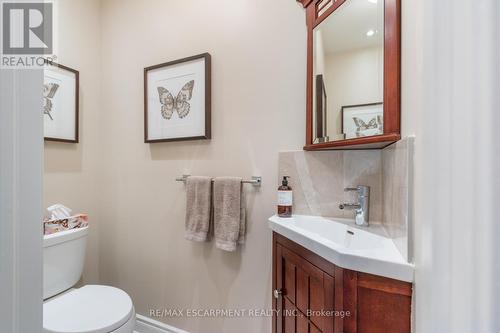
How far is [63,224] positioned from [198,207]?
772 mm

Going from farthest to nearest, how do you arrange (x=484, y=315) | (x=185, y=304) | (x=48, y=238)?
1. (x=185, y=304)
2. (x=48, y=238)
3. (x=484, y=315)

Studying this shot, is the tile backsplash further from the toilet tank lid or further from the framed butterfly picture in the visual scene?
the toilet tank lid

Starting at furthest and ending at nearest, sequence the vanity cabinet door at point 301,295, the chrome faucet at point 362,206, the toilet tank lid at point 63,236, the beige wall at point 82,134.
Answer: the beige wall at point 82,134, the toilet tank lid at point 63,236, the chrome faucet at point 362,206, the vanity cabinet door at point 301,295

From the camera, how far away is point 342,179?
117 centimetres

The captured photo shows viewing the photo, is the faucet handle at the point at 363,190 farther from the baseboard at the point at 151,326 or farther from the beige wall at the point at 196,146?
the baseboard at the point at 151,326

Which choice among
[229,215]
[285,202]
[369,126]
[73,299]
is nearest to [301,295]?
[285,202]

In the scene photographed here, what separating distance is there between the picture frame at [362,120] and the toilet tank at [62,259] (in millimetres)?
1540

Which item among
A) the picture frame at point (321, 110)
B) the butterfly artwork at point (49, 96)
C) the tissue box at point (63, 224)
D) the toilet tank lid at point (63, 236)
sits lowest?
the toilet tank lid at point (63, 236)

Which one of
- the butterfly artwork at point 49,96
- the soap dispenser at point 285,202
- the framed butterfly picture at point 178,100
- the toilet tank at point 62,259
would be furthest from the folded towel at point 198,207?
the butterfly artwork at point 49,96

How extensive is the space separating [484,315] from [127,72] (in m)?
1.99

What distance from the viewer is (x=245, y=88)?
1.38 meters

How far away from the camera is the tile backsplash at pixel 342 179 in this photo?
2.85ft

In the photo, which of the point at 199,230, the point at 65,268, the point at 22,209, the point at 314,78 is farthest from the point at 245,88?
the point at 65,268

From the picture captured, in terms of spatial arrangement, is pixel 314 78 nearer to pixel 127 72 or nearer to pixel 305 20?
pixel 305 20
